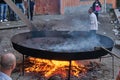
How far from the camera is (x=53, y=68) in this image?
9.15 meters

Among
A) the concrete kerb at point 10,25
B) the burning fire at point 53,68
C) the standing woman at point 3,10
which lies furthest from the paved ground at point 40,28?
the burning fire at point 53,68

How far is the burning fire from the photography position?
8.96m

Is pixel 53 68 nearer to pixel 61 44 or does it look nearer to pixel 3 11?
pixel 61 44

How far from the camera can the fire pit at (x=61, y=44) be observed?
7586 mm

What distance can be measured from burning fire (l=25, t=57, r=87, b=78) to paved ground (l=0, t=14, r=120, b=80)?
1.07 meters

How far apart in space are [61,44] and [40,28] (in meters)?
6.63

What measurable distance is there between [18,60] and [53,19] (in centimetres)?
875

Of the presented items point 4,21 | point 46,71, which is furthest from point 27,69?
point 4,21

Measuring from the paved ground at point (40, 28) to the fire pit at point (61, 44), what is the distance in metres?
1.08

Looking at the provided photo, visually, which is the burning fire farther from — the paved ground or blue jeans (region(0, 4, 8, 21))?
blue jeans (region(0, 4, 8, 21))

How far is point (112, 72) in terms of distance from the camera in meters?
9.45

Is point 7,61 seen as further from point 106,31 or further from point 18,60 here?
point 106,31

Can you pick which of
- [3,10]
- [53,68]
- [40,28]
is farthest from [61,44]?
[3,10]

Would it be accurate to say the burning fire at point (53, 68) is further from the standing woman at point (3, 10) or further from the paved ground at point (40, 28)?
the standing woman at point (3, 10)
